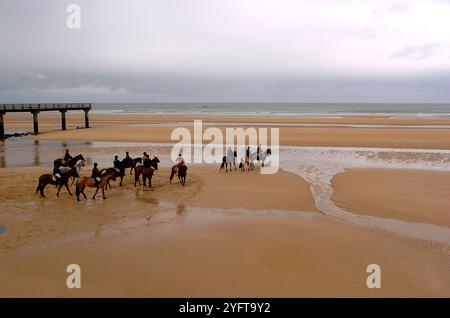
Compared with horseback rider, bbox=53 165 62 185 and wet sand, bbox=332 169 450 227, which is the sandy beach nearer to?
wet sand, bbox=332 169 450 227

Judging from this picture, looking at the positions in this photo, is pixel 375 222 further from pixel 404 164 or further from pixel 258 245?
pixel 404 164

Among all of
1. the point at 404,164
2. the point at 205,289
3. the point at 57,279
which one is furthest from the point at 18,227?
the point at 404,164

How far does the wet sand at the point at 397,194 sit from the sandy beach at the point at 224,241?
6 cm

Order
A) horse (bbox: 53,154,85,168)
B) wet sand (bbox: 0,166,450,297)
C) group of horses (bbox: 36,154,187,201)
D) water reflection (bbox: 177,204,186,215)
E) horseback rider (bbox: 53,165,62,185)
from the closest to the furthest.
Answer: wet sand (bbox: 0,166,450,297) → water reflection (bbox: 177,204,186,215) → group of horses (bbox: 36,154,187,201) → horseback rider (bbox: 53,165,62,185) → horse (bbox: 53,154,85,168)

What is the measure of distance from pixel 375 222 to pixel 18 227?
10.1 meters

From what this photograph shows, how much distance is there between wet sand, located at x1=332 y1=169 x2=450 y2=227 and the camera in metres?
12.2

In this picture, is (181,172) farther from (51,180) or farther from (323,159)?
(323,159)

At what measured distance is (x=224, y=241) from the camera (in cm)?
973

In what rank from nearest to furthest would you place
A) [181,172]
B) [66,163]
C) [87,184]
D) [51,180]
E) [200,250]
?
1. [200,250]
2. [87,184]
3. [51,180]
4. [66,163]
5. [181,172]

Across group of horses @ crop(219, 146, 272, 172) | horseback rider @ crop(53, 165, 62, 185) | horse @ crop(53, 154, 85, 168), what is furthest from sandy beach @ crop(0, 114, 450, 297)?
group of horses @ crop(219, 146, 272, 172)

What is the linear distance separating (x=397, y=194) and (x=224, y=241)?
26.6 ft

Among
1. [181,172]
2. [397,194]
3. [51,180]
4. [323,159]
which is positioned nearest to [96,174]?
[51,180]

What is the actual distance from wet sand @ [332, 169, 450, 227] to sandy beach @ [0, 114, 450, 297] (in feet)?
0.19

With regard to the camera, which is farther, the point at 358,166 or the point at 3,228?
the point at 358,166
